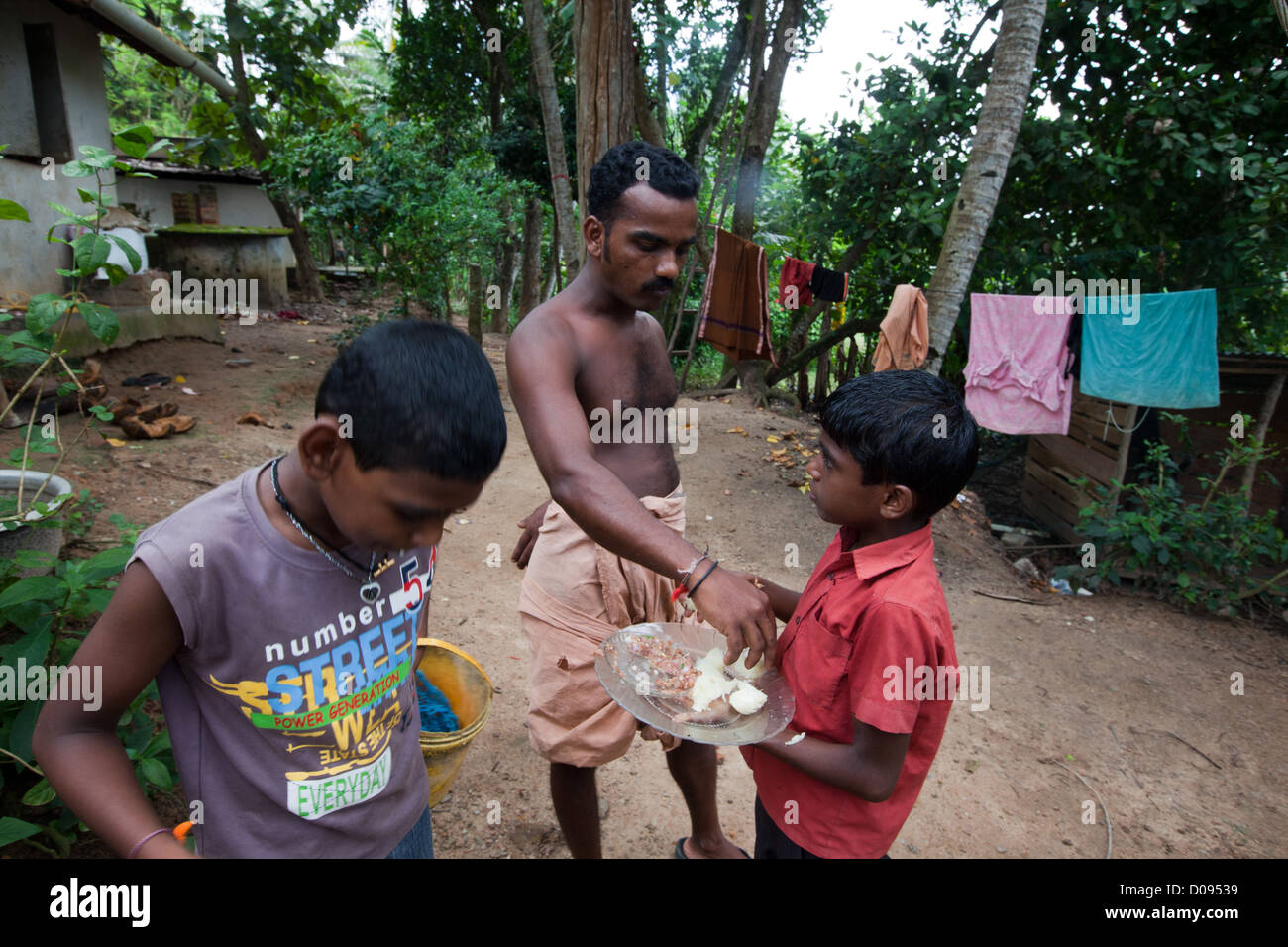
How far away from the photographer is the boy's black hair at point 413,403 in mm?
1093

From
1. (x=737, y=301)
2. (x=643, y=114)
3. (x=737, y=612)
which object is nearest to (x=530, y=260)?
(x=643, y=114)

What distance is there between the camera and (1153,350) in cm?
604

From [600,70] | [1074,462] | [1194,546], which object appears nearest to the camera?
[600,70]

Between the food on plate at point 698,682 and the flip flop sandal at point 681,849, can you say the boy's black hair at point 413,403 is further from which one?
the flip flop sandal at point 681,849

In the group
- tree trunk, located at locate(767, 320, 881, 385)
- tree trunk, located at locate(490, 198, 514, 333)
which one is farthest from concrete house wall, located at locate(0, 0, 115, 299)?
tree trunk, located at locate(767, 320, 881, 385)

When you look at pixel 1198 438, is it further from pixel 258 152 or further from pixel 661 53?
pixel 258 152

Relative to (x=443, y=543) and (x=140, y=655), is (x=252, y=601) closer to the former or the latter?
(x=140, y=655)

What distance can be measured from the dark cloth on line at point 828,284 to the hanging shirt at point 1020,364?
1667 mm

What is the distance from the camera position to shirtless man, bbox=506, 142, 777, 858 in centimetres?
207

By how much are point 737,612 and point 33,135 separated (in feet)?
27.7

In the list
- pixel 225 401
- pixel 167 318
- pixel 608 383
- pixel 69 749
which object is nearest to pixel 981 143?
pixel 608 383

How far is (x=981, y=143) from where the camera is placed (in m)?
5.54

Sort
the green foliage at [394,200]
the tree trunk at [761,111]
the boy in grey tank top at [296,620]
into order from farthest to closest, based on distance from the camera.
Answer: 1. the tree trunk at [761,111]
2. the green foliage at [394,200]
3. the boy in grey tank top at [296,620]

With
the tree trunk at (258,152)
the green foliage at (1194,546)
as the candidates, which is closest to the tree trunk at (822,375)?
the green foliage at (1194,546)
